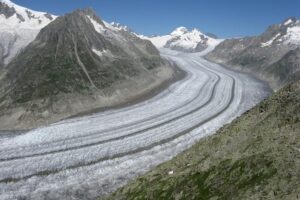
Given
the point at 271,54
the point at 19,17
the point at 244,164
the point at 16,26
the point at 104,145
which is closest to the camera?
the point at 244,164

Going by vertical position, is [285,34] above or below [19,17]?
below

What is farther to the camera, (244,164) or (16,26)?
(16,26)

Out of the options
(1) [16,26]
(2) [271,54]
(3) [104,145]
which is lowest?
(3) [104,145]

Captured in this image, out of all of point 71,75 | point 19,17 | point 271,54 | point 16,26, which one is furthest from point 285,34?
point 71,75

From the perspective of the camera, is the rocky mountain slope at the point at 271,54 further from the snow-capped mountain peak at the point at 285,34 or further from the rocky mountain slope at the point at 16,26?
the rocky mountain slope at the point at 16,26

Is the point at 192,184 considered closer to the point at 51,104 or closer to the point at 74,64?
the point at 51,104

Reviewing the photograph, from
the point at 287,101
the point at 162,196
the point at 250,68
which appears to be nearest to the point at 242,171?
the point at 162,196

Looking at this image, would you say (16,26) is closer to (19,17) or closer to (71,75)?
(19,17)
